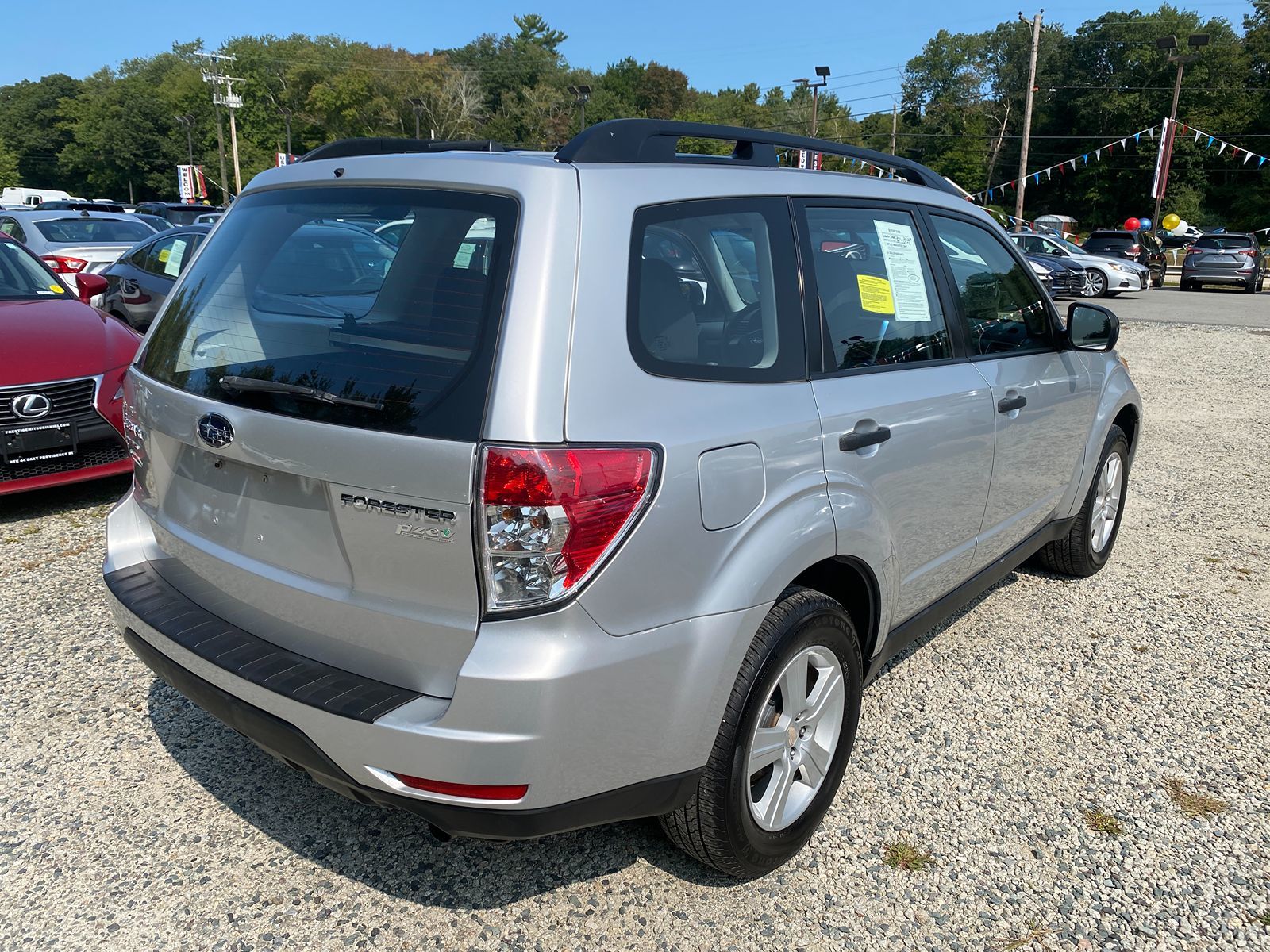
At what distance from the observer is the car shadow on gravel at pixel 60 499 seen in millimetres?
5500

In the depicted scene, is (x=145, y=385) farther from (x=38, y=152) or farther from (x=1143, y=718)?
(x=38, y=152)

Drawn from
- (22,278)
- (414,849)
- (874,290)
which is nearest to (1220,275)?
(874,290)

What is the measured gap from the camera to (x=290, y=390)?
2.13 meters

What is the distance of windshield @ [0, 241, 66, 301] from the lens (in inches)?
243

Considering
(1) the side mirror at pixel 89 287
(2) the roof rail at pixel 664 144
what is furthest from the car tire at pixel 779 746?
(1) the side mirror at pixel 89 287

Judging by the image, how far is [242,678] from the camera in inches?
85.9

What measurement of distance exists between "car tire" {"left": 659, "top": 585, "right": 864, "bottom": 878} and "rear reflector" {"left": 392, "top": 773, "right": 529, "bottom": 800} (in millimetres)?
492

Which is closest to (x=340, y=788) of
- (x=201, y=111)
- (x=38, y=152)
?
(x=201, y=111)

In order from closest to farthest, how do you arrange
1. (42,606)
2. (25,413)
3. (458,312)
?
1. (458,312)
2. (42,606)
3. (25,413)

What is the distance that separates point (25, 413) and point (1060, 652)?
519 cm

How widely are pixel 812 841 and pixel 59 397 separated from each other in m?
4.57

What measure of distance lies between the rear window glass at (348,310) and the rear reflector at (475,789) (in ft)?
2.34

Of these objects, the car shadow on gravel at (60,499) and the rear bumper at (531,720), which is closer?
the rear bumper at (531,720)

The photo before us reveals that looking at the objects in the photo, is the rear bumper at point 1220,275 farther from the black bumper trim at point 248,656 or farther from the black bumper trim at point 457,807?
the black bumper trim at point 248,656
